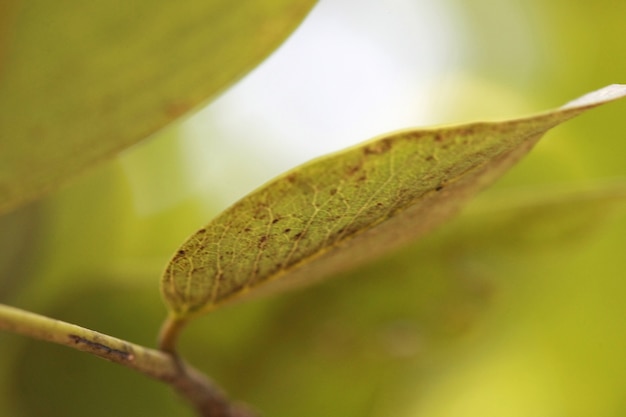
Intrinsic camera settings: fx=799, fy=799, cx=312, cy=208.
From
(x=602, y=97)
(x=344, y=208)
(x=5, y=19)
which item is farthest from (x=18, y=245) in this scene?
(x=602, y=97)

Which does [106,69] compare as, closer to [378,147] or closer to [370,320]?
[378,147]

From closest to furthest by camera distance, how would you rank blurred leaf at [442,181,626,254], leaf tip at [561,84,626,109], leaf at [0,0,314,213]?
1. leaf tip at [561,84,626,109]
2. leaf at [0,0,314,213]
3. blurred leaf at [442,181,626,254]

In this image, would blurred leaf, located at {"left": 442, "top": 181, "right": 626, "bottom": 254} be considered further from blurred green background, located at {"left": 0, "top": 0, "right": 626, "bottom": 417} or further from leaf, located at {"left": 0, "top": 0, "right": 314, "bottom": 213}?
leaf, located at {"left": 0, "top": 0, "right": 314, "bottom": 213}

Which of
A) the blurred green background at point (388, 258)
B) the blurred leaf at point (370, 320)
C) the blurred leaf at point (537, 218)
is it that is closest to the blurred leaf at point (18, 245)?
the blurred green background at point (388, 258)

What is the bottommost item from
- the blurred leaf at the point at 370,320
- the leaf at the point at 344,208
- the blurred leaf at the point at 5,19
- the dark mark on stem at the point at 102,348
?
the blurred leaf at the point at 370,320

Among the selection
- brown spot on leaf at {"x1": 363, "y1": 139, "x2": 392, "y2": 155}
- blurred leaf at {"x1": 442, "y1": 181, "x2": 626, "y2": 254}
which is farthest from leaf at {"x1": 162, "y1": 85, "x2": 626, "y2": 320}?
blurred leaf at {"x1": 442, "y1": 181, "x2": 626, "y2": 254}

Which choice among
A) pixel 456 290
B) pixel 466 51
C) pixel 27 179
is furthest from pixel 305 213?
pixel 466 51

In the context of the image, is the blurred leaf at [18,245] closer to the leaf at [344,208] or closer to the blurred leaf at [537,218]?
the leaf at [344,208]
